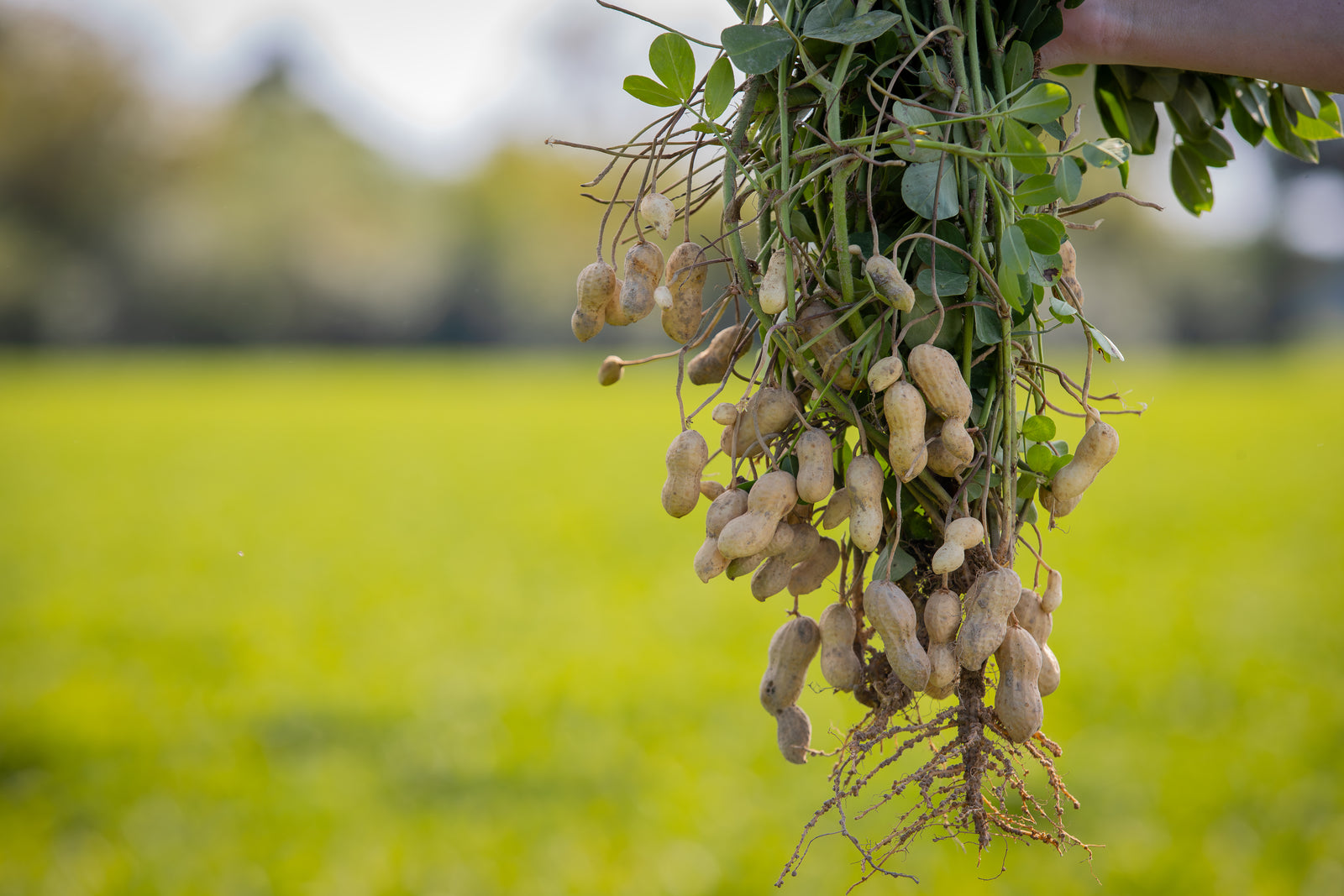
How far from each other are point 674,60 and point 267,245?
27.4 meters

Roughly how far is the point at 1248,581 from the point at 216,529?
6102 mm

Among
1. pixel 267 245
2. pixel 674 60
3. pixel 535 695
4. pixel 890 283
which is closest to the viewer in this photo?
Answer: pixel 890 283

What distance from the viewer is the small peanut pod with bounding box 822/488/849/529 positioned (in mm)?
688

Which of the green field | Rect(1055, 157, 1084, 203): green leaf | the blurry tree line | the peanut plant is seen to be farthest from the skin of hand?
the blurry tree line

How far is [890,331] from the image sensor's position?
0.65 m

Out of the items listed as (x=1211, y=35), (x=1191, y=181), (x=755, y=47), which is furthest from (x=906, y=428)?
(x=1191, y=181)

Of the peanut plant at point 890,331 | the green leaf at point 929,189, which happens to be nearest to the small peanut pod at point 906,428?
the peanut plant at point 890,331

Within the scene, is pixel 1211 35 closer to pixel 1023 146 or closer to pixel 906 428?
pixel 1023 146

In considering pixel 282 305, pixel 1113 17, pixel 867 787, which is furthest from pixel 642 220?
pixel 282 305

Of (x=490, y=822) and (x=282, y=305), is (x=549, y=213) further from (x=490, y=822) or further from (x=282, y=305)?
(x=490, y=822)

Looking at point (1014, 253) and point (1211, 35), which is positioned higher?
point (1211, 35)

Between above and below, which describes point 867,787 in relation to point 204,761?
above

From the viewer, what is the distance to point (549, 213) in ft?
97.3

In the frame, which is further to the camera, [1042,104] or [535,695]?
[535,695]
